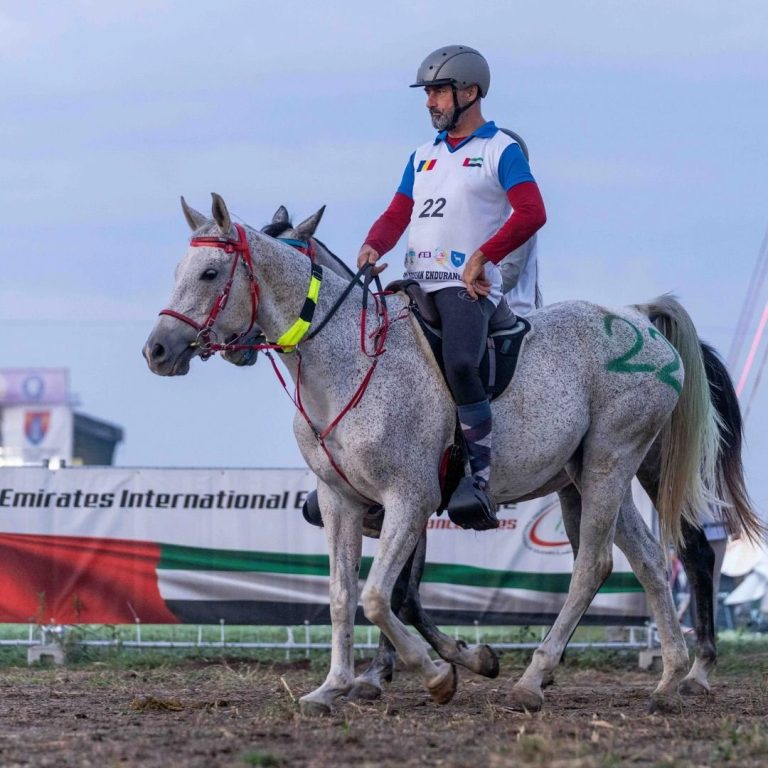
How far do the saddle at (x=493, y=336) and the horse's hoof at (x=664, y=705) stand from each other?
5.78ft

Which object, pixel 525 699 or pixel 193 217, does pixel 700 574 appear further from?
pixel 193 217

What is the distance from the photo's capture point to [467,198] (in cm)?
745

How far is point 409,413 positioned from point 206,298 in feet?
3.73

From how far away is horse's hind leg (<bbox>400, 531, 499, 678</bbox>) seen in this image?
764 centimetres

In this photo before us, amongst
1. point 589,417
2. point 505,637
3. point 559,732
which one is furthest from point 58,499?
point 559,732

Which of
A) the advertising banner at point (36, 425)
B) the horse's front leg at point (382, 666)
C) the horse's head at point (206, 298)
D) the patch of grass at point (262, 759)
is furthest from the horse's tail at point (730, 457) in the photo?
the advertising banner at point (36, 425)

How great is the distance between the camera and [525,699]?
7.21m

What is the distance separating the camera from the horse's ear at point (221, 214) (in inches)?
263

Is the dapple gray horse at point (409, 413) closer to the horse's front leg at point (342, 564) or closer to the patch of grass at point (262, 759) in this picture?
the horse's front leg at point (342, 564)

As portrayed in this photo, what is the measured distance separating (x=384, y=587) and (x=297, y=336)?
1275 mm

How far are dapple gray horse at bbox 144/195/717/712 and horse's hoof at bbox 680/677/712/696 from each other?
1.88ft

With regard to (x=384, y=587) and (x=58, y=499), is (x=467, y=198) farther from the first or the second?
(x=58, y=499)

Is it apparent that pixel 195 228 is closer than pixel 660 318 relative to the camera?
Yes

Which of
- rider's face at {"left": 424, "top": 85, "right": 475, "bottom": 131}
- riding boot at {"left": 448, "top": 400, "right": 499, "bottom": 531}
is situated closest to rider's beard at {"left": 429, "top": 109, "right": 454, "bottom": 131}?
rider's face at {"left": 424, "top": 85, "right": 475, "bottom": 131}
